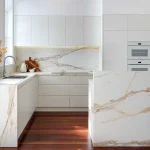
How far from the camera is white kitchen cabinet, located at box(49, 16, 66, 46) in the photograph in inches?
233

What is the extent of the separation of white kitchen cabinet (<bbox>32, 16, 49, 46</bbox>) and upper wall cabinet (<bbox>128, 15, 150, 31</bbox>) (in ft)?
6.01

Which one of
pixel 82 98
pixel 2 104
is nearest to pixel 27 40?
pixel 82 98

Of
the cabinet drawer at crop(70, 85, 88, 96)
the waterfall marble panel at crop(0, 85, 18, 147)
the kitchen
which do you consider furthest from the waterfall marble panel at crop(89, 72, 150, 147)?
the cabinet drawer at crop(70, 85, 88, 96)

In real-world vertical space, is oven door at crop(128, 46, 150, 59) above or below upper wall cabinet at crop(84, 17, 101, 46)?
below

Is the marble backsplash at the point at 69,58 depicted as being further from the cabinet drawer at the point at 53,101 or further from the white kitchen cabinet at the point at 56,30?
the cabinet drawer at the point at 53,101

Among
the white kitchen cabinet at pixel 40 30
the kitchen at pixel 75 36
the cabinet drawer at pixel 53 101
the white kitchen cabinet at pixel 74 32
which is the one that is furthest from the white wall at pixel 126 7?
the cabinet drawer at pixel 53 101

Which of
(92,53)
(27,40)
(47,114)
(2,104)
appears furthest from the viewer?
(92,53)

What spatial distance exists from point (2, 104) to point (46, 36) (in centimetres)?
278

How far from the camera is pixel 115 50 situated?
19.0 feet

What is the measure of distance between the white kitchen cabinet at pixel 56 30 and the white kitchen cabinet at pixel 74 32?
89 mm

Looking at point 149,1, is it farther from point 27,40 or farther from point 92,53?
point 27,40

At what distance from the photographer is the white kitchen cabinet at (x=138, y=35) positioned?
5.76m

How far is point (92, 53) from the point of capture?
629 cm

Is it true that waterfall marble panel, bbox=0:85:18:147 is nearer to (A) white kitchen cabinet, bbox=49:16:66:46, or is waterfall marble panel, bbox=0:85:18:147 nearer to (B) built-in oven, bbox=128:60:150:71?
(A) white kitchen cabinet, bbox=49:16:66:46
